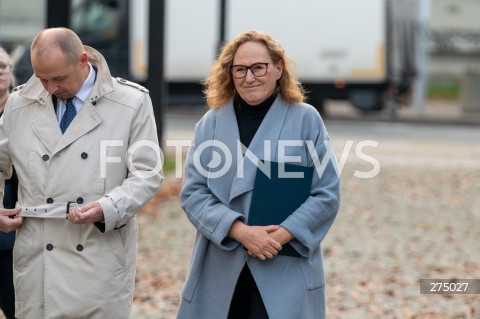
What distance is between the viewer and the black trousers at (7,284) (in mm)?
4957

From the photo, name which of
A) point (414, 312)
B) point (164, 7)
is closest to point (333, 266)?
point (414, 312)

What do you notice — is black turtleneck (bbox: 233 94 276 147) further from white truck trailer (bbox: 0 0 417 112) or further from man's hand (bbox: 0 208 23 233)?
white truck trailer (bbox: 0 0 417 112)

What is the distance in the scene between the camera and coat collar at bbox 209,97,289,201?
13.8ft

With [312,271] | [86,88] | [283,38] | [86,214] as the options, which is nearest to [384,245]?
[312,271]

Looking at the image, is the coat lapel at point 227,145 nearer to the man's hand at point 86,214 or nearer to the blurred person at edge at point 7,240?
the man's hand at point 86,214

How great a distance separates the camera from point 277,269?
13.8 ft

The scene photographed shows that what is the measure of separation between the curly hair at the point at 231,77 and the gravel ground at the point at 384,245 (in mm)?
2991

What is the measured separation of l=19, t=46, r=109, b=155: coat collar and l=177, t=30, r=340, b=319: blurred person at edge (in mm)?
421

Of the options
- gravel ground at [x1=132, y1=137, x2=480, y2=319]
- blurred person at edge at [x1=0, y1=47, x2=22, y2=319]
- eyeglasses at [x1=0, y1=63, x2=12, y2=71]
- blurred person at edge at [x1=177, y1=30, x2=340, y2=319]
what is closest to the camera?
blurred person at edge at [x1=177, y1=30, x2=340, y2=319]

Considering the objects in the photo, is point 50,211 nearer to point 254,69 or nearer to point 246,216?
point 246,216

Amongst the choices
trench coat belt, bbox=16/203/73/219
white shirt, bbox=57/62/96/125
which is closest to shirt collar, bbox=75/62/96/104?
white shirt, bbox=57/62/96/125

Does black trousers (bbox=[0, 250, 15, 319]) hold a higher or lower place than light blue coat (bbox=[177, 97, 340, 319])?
lower

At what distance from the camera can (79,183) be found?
4234 millimetres

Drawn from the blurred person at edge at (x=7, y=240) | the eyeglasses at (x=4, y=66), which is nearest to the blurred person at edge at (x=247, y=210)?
the blurred person at edge at (x=7, y=240)
